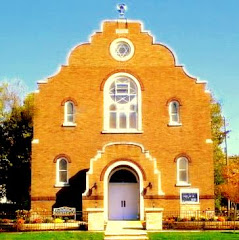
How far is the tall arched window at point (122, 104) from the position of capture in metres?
33.9

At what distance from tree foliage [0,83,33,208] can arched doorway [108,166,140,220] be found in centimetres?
841

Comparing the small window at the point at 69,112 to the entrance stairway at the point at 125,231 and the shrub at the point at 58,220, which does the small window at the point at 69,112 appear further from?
the entrance stairway at the point at 125,231

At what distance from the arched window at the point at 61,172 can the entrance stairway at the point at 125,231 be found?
5071 millimetres

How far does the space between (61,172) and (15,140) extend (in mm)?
6876

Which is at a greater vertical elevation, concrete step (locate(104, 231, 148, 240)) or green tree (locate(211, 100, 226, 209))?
green tree (locate(211, 100, 226, 209))

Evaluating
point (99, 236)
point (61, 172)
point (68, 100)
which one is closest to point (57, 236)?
point (99, 236)

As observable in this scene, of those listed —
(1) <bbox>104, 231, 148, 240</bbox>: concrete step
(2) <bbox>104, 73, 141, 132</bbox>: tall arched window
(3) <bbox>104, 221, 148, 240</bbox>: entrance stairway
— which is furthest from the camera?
(2) <bbox>104, 73, 141, 132</bbox>: tall arched window

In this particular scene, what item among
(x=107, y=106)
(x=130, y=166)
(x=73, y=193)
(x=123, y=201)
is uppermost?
(x=107, y=106)

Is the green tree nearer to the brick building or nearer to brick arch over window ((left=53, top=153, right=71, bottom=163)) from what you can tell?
the brick building

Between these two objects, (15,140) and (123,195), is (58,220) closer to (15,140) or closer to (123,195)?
(123,195)

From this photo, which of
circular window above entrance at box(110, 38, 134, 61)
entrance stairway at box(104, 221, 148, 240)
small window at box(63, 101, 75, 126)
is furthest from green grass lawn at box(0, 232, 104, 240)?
circular window above entrance at box(110, 38, 134, 61)

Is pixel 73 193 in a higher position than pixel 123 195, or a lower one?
higher

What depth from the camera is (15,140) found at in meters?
38.6

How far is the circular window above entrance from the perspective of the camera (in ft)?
114
